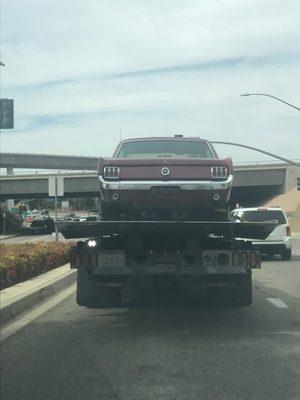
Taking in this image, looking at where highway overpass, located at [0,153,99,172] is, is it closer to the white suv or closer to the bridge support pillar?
the bridge support pillar

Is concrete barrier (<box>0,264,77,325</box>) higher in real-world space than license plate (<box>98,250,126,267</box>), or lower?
lower

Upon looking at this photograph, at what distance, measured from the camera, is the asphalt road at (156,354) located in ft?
17.1

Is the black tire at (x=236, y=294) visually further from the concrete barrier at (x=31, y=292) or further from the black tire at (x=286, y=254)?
the black tire at (x=286, y=254)

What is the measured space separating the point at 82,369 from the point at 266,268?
448 inches

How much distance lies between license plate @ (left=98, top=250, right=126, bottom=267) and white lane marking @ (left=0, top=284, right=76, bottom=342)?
1.38 meters

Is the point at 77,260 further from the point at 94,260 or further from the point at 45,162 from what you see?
the point at 45,162

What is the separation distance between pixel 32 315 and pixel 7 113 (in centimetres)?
1429

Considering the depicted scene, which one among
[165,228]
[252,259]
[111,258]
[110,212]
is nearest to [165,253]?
[165,228]

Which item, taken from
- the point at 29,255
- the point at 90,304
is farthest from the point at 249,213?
the point at 90,304

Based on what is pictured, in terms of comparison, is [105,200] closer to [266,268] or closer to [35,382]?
[35,382]

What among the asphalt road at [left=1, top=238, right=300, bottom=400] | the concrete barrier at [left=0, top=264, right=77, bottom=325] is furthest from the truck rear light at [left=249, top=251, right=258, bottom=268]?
the concrete barrier at [left=0, top=264, right=77, bottom=325]

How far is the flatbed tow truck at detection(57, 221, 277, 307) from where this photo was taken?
7.59 meters

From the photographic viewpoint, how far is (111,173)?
26.8 feet

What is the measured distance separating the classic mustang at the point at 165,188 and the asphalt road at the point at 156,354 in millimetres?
1522
